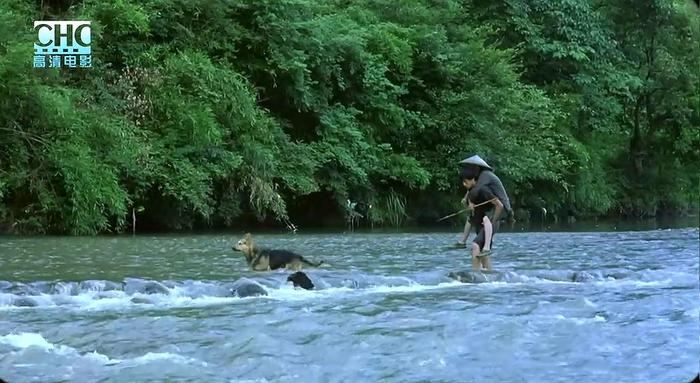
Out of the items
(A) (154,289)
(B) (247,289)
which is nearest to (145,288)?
(A) (154,289)

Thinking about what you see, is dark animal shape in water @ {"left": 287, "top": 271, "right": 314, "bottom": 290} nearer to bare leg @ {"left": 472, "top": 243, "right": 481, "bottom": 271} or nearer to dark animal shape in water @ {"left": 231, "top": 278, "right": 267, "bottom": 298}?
dark animal shape in water @ {"left": 231, "top": 278, "right": 267, "bottom": 298}

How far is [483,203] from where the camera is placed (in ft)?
38.4

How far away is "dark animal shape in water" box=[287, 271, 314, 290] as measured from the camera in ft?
34.8

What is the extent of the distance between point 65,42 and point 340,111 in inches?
314

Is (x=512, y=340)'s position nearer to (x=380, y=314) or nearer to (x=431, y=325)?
(x=431, y=325)

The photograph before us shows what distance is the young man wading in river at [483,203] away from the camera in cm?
1170

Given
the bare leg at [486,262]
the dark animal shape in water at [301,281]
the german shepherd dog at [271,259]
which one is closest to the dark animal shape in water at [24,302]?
the dark animal shape in water at [301,281]

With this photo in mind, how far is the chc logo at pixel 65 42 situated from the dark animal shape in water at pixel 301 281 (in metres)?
11.0

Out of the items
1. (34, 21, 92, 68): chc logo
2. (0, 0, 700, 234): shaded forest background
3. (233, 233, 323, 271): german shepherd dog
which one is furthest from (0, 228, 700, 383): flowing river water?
(34, 21, 92, 68): chc logo

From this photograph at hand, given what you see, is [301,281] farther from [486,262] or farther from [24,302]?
[24,302]

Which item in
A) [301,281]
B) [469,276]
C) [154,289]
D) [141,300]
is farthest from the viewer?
[469,276]

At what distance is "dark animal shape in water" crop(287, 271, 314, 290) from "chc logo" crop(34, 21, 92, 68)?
36.0 ft

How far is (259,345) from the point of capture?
23.5 feet

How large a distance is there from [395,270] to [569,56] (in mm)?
24107
